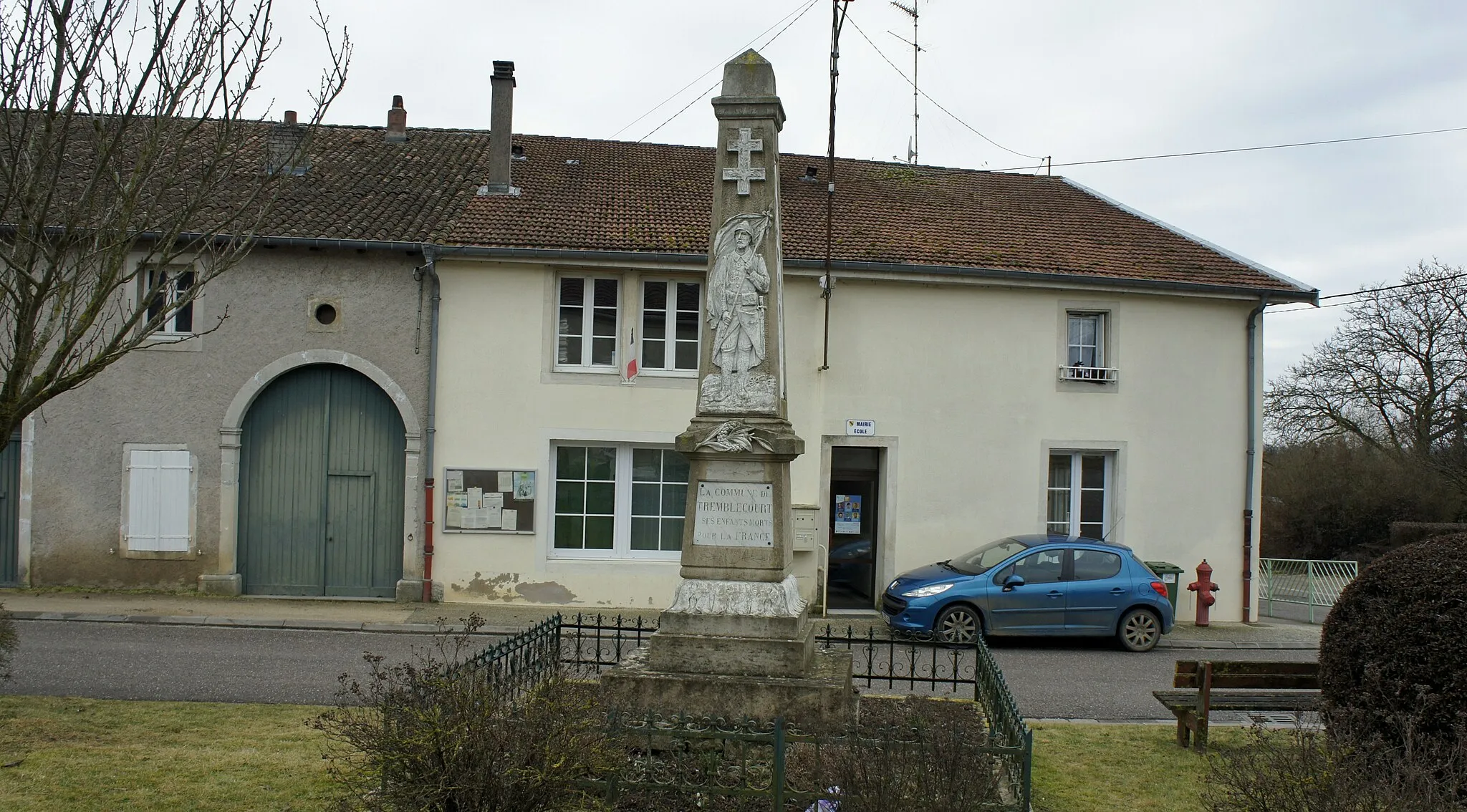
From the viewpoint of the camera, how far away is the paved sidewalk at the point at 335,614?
1285cm

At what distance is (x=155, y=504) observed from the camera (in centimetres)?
1456

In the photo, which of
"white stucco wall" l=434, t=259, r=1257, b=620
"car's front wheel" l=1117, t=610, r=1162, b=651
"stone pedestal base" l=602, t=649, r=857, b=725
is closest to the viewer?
"stone pedestal base" l=602, t=649, r=857, b=725

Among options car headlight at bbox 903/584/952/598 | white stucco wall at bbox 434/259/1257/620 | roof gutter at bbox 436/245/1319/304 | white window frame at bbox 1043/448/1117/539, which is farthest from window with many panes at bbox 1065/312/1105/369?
car headlight at bbox 903/584/952/598

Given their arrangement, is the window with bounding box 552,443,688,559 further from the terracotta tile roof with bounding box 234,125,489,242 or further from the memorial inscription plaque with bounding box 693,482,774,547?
the memorial inscription plaque with bounding box 693,482,774,547

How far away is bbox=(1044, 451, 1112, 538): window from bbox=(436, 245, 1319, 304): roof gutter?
2.47 m

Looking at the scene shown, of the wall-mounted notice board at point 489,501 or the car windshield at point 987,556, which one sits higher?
the wall-mounted notice board at point 489,501

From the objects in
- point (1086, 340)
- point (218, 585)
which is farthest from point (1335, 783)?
point (218, 585)

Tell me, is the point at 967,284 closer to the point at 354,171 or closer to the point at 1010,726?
the point at 354,171

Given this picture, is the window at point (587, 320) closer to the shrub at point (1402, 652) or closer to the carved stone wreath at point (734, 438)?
the carved stone wreath at point (734, 438)

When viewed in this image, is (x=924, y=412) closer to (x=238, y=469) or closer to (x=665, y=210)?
(x=665, y=210)

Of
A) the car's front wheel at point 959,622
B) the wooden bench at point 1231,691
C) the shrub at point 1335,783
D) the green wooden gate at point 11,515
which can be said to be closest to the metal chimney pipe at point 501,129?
the green wooden gate at point 11,515

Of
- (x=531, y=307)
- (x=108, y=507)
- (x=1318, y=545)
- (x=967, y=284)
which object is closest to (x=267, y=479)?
(x=108, y=507)

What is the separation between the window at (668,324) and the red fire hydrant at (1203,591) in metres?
7.54

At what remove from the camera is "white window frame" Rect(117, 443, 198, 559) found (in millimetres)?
14555
